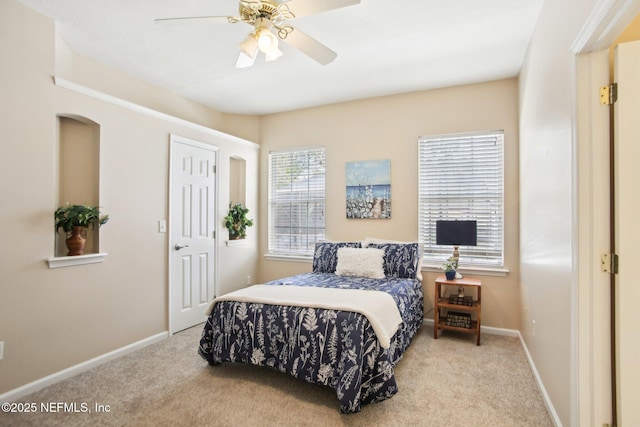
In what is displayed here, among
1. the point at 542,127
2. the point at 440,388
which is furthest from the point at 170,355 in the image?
the point at 542,127

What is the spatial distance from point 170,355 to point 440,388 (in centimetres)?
241

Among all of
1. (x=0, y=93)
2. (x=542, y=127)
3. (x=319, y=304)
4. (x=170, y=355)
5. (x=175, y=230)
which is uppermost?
(x=0, y=93)

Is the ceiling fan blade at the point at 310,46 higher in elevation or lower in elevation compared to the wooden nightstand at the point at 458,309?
higher

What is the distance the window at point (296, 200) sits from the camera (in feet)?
15.8

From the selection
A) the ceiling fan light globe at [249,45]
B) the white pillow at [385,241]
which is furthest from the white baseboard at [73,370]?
the ceiling fan light globe at [249,45]

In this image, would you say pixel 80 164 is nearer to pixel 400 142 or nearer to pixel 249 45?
pixel 249 45

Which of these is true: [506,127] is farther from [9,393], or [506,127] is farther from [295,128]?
[9,393]

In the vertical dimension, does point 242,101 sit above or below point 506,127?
above

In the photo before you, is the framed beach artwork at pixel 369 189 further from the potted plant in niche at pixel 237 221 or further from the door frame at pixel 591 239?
the door frame at pixel 591 239

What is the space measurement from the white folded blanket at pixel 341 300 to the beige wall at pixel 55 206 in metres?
1.07

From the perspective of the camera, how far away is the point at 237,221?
15.5 ft

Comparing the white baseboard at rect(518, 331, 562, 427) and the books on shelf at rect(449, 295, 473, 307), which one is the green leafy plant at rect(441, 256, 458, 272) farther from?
the white baseboard at rect(518, 331, 562, 427)

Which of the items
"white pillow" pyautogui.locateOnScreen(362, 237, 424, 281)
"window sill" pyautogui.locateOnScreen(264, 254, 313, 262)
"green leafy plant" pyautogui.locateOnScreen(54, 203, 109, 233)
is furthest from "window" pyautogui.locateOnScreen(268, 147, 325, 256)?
"green leafy plant" pyautogui.locateOnScreen(54, 203, 109, 233)

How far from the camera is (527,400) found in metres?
2.38
